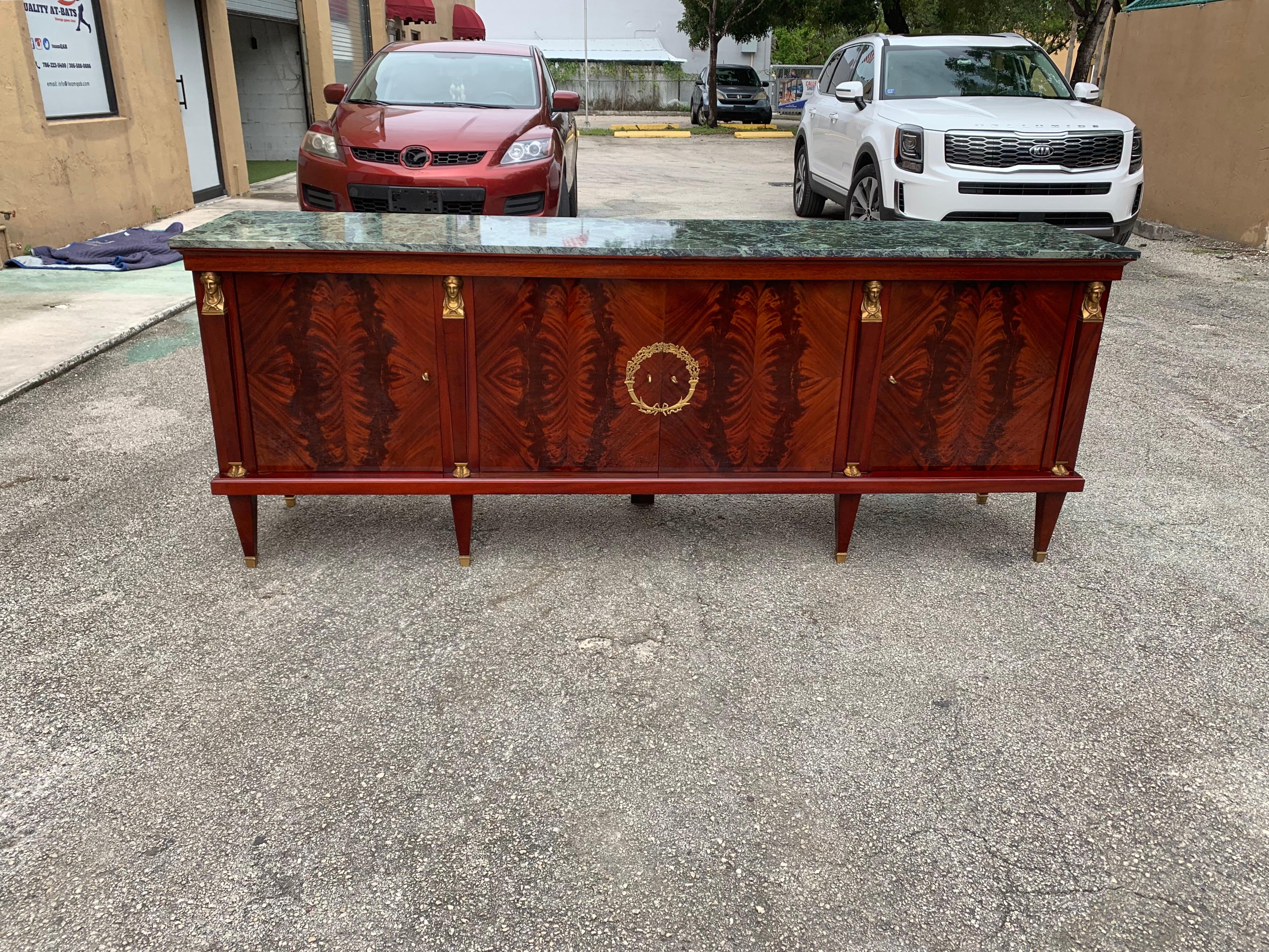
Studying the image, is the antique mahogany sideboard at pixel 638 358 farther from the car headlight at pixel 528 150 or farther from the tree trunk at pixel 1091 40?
the tree trunk at pixel 1091 40

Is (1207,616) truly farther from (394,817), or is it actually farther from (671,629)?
(394,817)

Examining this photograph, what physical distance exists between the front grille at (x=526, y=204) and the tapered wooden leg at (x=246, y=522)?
4.01 metres

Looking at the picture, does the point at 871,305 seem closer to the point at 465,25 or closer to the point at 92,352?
the point at 92,352

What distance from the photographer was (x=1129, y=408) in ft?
18.9

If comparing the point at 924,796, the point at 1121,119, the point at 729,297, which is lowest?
the point at 924,796

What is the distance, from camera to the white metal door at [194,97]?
11773 millimetres

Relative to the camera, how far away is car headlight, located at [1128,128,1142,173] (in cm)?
802

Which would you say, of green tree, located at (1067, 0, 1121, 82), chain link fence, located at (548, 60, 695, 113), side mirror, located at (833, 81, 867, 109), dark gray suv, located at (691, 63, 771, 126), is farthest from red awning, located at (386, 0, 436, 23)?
chain link fence, located at (548, 60, 695, 113)

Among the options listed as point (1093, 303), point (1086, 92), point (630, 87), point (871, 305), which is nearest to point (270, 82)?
point (1086, 92)

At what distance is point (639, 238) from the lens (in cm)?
356

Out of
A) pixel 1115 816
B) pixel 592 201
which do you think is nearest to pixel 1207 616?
pixel 1115 816

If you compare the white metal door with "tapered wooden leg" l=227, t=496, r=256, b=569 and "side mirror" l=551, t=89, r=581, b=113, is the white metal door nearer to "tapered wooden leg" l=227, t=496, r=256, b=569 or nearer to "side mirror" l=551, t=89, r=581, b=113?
"side mirror" l=551, t=89, r=581, b=113

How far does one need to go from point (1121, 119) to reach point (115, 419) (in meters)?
8.03

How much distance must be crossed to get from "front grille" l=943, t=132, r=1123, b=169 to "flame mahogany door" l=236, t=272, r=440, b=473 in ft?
19.4
